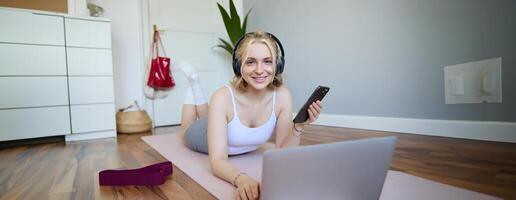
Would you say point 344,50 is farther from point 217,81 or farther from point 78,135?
point 78,135

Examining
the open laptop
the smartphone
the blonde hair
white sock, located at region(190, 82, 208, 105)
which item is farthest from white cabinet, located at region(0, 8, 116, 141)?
the open laptop

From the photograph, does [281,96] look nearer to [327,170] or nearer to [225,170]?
[225,170]

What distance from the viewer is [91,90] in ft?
7.83

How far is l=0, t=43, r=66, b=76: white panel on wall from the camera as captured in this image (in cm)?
204

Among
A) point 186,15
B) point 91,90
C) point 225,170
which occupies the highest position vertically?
point 186,15

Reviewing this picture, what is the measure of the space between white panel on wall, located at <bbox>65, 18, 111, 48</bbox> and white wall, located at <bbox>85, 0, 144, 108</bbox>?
0.57m

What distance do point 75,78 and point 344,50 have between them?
7.57 ft

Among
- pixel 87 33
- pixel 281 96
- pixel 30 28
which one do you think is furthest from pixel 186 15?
pixel 281 96

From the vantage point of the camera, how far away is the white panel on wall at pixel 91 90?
2.31 meters

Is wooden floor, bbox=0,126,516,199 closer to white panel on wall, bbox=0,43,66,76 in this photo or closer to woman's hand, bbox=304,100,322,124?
woman's hand, bbox=304,100,322,124

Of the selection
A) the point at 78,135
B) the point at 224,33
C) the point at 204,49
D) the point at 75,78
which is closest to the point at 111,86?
the point at 75,78

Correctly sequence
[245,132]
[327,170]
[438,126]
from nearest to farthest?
[327,170]
[245,132]
[438,126]

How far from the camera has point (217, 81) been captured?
3.68 meters

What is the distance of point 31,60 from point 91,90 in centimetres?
46
